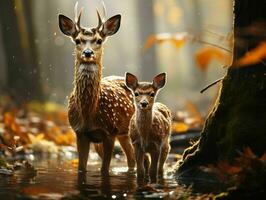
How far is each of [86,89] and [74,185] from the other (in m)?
2.42

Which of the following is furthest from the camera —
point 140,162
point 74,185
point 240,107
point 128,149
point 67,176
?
point 128,149

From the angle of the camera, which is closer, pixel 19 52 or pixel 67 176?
pixel 67 176

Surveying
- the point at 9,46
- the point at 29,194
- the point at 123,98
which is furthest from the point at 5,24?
the point at 29,194

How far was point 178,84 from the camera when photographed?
243ft

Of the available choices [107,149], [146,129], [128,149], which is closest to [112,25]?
[107,149]

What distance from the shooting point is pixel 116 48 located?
7962 cm

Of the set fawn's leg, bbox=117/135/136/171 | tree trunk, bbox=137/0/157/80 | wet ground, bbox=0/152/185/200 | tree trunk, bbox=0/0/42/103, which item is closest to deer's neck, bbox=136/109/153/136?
wet ground, bbox=0/152/185/200

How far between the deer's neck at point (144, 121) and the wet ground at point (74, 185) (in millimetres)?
687

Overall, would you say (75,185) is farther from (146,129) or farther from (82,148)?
(82,148)

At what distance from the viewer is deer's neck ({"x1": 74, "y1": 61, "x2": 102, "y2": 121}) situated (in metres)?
10.3

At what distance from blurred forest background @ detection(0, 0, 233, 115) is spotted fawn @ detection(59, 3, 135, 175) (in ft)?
4.98

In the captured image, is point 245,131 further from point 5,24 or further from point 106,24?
point 5,24

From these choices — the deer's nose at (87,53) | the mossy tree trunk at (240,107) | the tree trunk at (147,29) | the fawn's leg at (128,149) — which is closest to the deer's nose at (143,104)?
the mossy tree trunk at (240,107)

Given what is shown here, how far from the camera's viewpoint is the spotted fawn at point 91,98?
10.3m
